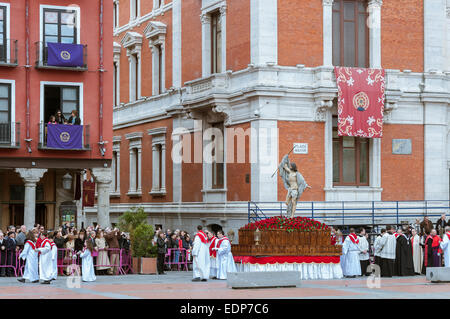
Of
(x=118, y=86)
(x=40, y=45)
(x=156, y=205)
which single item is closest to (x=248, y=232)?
(x=40, y=45)

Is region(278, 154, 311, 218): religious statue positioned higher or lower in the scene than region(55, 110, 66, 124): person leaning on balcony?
lower

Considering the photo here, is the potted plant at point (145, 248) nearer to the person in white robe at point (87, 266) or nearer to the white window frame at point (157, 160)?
the person in white robe at point (87, 266)

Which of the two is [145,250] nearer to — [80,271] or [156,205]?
[80,271]

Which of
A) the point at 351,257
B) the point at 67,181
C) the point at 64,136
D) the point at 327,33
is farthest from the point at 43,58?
the point at 351,257

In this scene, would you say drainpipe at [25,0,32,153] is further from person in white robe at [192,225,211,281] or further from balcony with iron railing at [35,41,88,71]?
person in white robe at [192,225,211,281]

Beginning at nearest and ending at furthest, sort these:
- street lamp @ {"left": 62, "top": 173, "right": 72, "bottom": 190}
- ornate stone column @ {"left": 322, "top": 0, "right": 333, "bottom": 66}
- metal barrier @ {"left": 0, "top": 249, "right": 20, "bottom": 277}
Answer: metal barrier @ {"left": 0, "top": 249, "right": 20, "bottom": 277} → ornate stone column @ {"left": 322, "top": 0, "right": 333, "bottom": 66} → street lamp @ {"left": 62, "top": 173, "right": 72, "bottom": 190}

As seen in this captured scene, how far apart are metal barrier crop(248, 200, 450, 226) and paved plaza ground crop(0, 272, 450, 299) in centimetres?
740

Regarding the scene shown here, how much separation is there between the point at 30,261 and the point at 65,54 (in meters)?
11.4

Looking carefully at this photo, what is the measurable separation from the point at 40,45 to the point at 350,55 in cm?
1270

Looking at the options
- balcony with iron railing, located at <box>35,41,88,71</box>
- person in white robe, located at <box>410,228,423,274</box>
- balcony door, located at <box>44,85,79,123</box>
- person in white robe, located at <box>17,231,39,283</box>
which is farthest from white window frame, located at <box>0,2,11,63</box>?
person in white robe, located at <box>410,228,423,274</box>

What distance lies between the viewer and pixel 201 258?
29031 mm

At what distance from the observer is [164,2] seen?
1841 inches

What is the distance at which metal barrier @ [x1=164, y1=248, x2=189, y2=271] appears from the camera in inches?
1341

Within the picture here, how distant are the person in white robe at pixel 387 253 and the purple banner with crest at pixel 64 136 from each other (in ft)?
44.4
